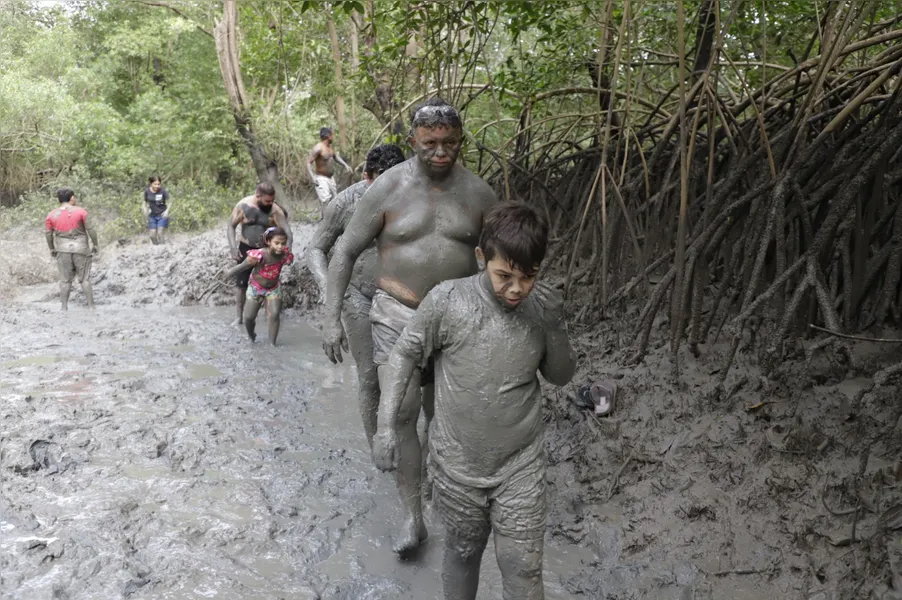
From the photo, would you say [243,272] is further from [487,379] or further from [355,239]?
[487,379]

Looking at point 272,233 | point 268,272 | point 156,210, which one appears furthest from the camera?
point 156,210

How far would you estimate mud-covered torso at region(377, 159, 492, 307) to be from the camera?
10.3 ft

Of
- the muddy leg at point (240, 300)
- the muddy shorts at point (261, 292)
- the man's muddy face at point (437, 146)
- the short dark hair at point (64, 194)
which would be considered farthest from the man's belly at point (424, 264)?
the short dark hair at point (64, 194)

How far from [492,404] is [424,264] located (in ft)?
3.10

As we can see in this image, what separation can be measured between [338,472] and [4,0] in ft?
77.8

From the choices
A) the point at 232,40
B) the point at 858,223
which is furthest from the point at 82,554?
the point at 232,40

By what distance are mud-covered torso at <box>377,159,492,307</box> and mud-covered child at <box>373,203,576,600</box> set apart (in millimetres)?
689

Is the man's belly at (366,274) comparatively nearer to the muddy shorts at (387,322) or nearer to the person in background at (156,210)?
the muddy shorts at (387,322)

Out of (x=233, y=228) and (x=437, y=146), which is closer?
(x=437, y=146)

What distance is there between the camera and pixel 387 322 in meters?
3.29

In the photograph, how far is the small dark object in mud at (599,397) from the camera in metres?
4.57

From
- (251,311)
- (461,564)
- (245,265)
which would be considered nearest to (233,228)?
(245,265)

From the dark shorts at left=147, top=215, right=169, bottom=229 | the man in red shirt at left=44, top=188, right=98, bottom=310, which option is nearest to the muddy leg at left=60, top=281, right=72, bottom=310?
the man in red shirt at left=44, top=188, right=98, bottom=310

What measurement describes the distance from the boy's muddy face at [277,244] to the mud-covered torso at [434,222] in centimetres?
428
